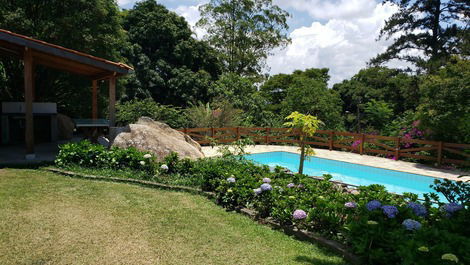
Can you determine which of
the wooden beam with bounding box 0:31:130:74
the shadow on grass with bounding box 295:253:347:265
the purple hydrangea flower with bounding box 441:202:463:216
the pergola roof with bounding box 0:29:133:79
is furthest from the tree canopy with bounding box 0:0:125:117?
the purple hydrangea flower with bounding box 441:202:463:216

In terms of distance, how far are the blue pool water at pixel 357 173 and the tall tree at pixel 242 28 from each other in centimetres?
1234

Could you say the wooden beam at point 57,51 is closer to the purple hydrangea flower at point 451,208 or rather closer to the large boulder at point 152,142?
the large boulder at point 152,142

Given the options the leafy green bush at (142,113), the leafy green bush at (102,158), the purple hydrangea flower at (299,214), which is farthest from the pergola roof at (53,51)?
the purple hydrangea flower at (299,214)

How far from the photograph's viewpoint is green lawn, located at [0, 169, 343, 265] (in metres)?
3.32

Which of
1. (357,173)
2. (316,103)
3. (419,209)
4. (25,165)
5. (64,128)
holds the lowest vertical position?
(357,173)

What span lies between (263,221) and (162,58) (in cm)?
1690

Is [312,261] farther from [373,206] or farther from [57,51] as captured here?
[57,51]

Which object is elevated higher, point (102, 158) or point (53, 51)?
point (53, 51)

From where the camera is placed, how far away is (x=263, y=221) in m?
4.46

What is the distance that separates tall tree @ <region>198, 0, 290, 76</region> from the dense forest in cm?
7

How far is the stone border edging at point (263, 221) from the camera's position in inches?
139

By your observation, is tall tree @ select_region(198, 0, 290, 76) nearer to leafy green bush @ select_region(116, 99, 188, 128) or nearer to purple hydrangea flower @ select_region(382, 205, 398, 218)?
leafy green bush @ select_region(116, 99, 188, 128)

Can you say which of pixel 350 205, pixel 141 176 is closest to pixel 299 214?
pixel 350 205

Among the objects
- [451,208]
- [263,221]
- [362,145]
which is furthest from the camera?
[362,145]
